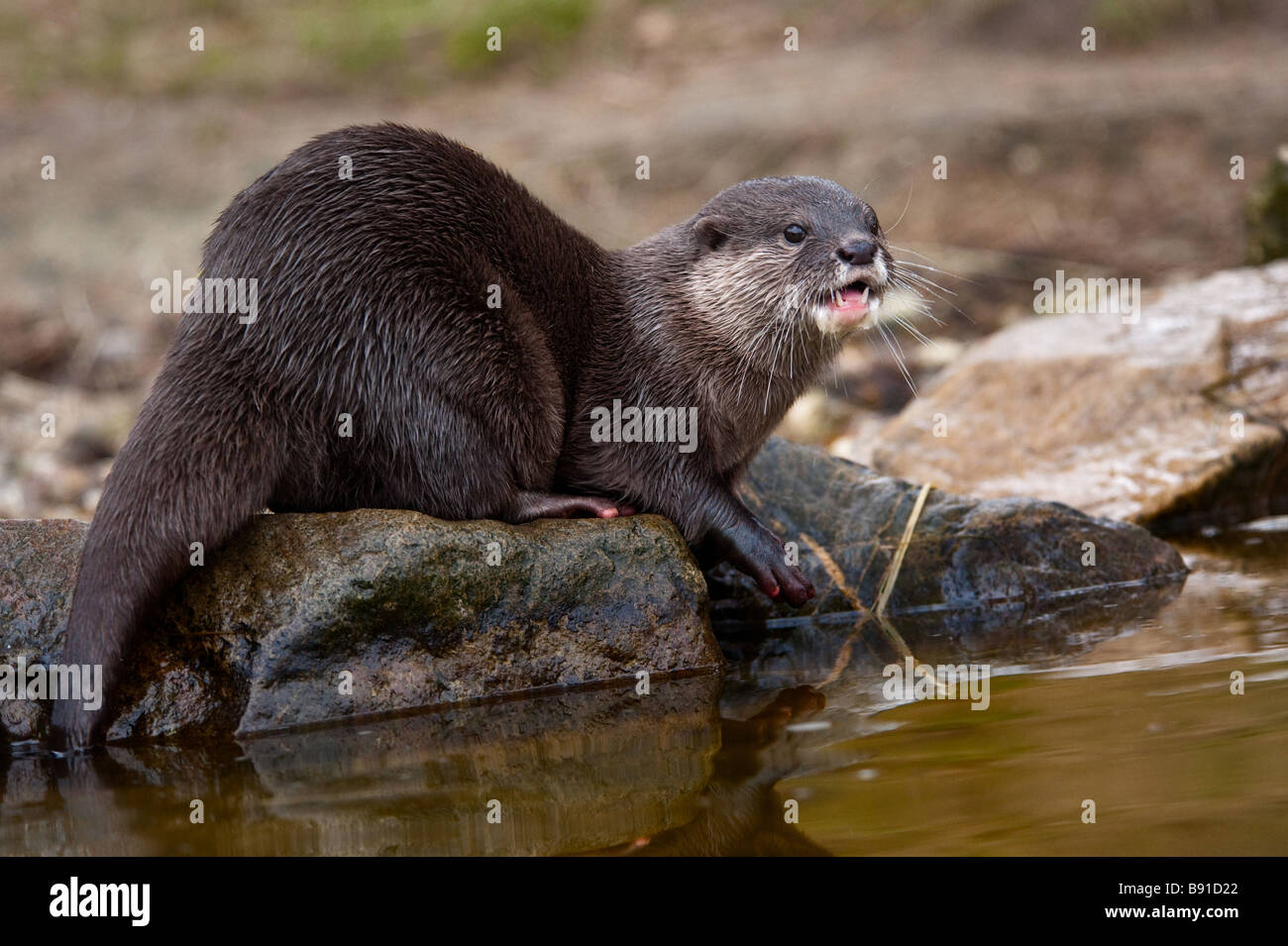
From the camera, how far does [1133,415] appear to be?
4586 millimetres

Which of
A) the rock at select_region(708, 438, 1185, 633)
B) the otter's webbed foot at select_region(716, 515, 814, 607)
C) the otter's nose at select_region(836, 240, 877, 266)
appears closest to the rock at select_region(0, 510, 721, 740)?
the otter's webbed foot at select_region(716, 515, 814, 607)

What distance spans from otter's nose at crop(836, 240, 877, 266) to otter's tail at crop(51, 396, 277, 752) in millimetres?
1304

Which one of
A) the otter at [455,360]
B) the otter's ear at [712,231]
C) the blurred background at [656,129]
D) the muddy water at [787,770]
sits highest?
the blurred background at [656,129]

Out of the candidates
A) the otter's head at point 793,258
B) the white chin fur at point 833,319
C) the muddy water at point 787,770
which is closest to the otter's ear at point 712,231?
the otter's head at point 793,258

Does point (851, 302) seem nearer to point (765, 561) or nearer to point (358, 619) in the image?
point (765, 561)

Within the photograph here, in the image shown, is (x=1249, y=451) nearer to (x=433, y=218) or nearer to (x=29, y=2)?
(x=433, y=218)

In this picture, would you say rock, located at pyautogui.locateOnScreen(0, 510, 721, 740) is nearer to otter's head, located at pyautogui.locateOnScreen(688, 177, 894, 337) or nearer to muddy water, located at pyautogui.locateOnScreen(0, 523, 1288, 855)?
muddy water, located at pyautogui.locateOnScreen(0, 523, 1288, 855)

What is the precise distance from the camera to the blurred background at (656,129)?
23.1 feet

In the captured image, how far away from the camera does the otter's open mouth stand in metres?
3.27

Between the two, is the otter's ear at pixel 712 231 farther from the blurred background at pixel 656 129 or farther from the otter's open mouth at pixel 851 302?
the blurred background at pixel 656 129

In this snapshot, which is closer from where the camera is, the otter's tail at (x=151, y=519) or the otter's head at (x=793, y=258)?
the otter's tail at (x=151, y=519)

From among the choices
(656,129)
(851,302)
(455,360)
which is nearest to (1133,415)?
(851,302)

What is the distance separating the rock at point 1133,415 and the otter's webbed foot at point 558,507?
1.62 meters

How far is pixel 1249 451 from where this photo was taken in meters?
4.40
